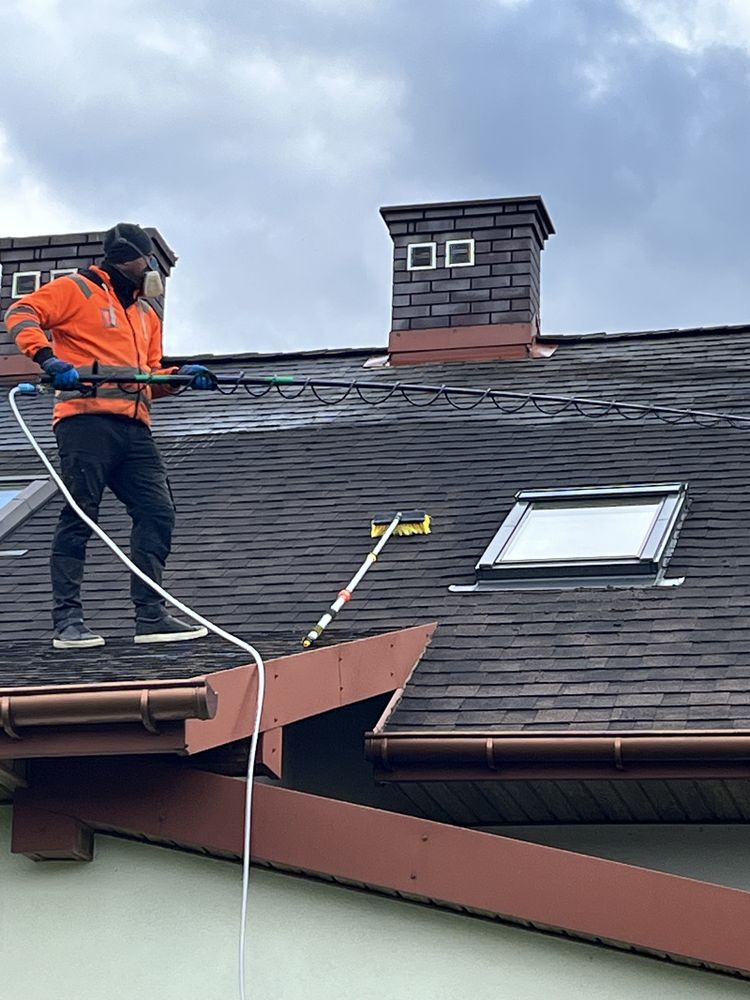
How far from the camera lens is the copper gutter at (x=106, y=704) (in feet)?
20.3

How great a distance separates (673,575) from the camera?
8906mm

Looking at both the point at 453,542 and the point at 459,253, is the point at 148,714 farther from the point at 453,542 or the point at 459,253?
the point at 459,253

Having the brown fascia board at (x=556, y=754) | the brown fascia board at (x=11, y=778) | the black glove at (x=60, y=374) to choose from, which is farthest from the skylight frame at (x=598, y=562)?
the brown fascia board at (x=11, y=778)

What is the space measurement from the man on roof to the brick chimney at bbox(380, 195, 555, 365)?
6.14 m

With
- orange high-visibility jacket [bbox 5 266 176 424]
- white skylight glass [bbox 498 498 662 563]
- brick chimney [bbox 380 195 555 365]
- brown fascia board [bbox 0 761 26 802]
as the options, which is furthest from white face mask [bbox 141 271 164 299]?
brick chimney [bbox 380 195 555 365]

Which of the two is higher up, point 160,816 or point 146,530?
point 146,530

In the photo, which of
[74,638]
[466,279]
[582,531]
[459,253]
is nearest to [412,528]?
[582,531]

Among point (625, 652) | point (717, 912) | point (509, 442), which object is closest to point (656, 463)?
point (509, 442)

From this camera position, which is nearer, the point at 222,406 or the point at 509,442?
the point at 509,442

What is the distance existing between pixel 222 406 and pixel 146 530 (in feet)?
16.6

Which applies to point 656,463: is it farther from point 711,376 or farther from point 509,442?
point 711,376

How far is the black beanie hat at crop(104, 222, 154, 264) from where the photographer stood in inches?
313

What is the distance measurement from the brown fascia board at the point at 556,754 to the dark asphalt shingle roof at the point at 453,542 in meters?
0.17

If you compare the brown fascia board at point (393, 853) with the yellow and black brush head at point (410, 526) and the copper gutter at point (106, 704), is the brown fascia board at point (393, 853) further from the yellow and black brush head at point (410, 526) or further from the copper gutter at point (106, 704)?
the yellow and black brush head at point (410, 526)
